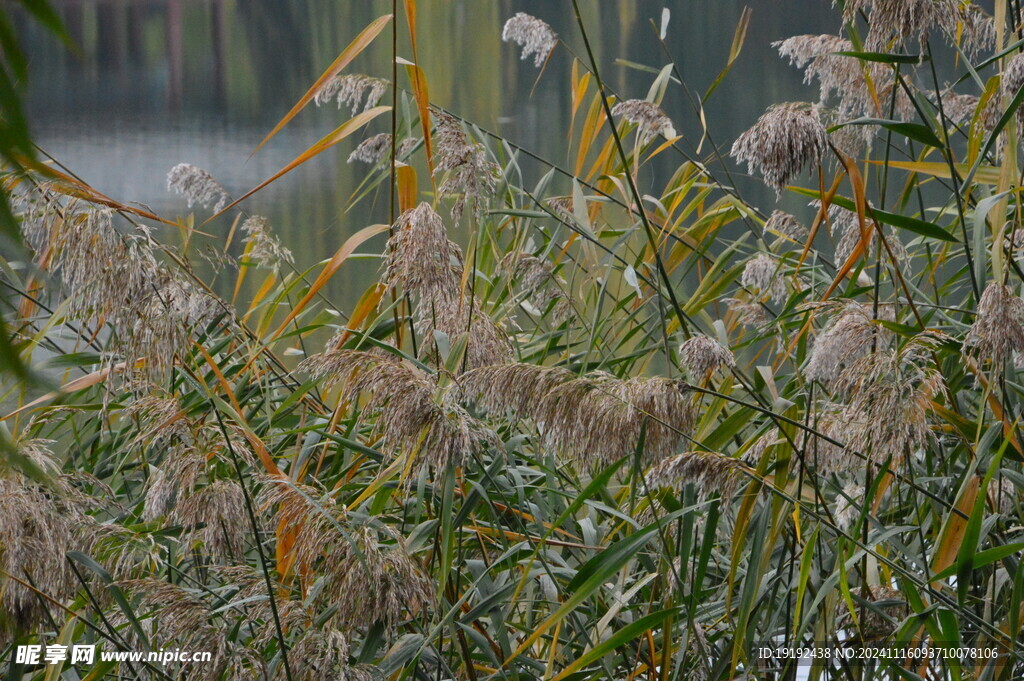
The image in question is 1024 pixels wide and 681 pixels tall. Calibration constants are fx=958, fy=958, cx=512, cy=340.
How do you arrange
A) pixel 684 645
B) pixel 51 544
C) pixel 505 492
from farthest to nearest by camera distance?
1. pixel 505 492
2. pixel 684 645
3. pixel 51 544

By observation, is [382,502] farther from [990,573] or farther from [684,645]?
[990,573]

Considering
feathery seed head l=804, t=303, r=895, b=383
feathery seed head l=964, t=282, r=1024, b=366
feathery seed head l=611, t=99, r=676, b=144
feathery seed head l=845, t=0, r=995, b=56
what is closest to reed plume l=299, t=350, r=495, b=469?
feathery seed head l=804, t=303, r=895, b=383

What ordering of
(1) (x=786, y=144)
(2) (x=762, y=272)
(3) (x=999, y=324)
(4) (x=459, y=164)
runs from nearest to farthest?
(3) (x=999, y=324)
(1) (x=786, y=144)
(4) (x=459, y=164)
(2) (x=762, y=272)

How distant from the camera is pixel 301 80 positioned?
293 inches

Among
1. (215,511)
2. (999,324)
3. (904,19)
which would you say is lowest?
(215,511)

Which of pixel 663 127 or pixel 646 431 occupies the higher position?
pixel 663 127

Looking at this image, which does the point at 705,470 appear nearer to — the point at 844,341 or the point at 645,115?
the point at 844,341

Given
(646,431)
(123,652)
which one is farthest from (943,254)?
(123,652)

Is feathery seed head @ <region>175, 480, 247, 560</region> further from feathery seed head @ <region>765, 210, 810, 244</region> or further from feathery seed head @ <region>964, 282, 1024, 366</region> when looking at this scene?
feathery seed head @ <region>765, 210, 810, 244</region>

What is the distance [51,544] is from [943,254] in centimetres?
111

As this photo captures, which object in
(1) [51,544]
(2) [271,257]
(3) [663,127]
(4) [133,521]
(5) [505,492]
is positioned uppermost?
(3) [663,127]

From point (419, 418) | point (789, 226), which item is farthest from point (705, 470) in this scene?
point (789, 226)

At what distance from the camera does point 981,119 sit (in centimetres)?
121

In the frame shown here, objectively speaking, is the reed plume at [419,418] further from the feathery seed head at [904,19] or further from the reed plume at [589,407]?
the feathery seed head at [904,19]
